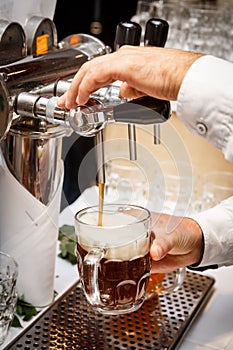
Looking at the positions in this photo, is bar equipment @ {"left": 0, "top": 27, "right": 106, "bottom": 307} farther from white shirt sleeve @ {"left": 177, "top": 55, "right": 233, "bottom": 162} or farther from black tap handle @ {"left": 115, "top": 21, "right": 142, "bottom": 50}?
white shirt sleeve @ {"left": 177, "top": 55, "right": 233, "bottom": 162}

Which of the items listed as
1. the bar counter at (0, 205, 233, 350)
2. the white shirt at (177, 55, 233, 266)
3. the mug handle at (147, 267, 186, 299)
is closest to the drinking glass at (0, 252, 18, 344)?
the bar counter at (0, 205, 233, 350)

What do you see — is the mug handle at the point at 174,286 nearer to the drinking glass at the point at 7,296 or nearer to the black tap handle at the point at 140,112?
the drinking glass at the point at 7,296

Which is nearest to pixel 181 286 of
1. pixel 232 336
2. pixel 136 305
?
pixel 232 336

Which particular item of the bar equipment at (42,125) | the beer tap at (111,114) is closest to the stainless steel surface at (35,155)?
the bar equipment at (42,125)

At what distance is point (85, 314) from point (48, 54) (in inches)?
16.1

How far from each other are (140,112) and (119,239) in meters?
0.16

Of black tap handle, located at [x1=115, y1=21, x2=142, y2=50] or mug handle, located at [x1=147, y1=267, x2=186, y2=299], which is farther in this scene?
mug handle, located at [x1=147, y1=267, x2=186, y2=299]

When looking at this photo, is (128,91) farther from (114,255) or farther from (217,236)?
(217,236)

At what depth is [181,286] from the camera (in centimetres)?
117

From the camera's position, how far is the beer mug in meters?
0.83

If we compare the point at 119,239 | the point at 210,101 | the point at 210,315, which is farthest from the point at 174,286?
the point at 210,101

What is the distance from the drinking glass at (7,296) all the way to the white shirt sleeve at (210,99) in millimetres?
361

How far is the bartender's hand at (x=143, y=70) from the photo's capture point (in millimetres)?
777

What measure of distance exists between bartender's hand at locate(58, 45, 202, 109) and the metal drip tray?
1.23 feet
